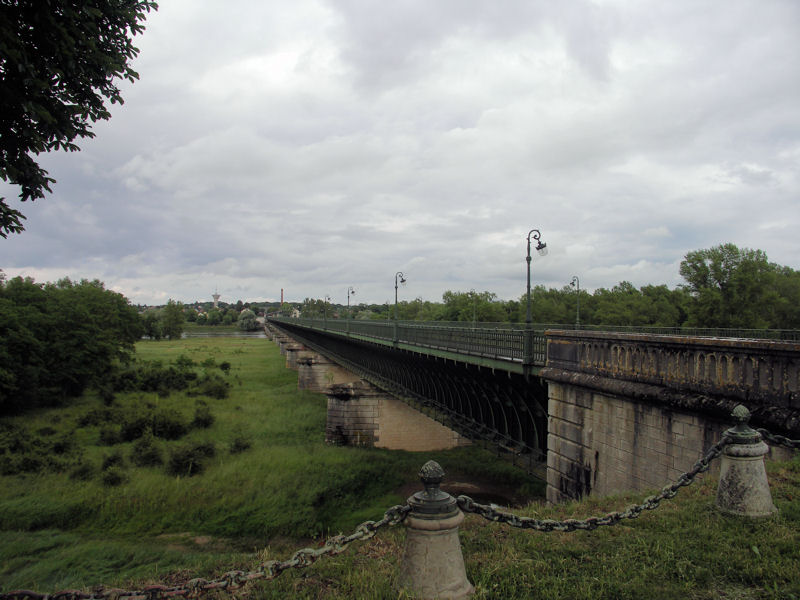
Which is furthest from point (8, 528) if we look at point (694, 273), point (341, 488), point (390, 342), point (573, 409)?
point (694, 273)

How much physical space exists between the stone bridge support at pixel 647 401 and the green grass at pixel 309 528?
966mm

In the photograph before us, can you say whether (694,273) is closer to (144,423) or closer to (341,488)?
(341,488)

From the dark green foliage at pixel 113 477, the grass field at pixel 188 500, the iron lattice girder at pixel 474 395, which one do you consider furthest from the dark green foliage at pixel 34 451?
the iron lattice girder at pixel 474 395

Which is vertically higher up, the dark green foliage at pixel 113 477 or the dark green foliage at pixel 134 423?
the dark green foliage at pixel 134 423

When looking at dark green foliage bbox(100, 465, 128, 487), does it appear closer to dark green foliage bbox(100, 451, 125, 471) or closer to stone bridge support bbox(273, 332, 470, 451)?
dark green foliage bbox(100, 451, 125, 471)

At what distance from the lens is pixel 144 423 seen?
31.3 metres

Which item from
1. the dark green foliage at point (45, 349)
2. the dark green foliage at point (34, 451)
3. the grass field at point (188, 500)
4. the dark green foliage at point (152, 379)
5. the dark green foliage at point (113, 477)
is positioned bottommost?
the grass field at point (188, 500)

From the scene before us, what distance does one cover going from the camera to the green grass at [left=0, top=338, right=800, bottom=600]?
4.36 metres


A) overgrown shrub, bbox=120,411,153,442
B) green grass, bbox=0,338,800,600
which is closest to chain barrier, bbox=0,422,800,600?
green grass, bbox=0,338,800,600

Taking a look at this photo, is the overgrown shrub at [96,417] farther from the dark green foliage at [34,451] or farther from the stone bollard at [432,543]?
the stone bollard at [432,543]

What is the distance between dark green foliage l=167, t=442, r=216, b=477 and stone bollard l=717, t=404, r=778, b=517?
23920mm

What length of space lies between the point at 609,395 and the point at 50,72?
9999mm

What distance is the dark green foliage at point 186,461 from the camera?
963 inches

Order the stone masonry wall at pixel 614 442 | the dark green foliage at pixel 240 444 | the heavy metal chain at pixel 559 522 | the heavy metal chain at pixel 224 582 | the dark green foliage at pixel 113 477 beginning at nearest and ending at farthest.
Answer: the heavy metal chain at pixel 224 582 → the heavy metal chain at pixel 559 522 → the stone masonry wall at pixel 614 442 → the dark green foliage at pixel 113 477 → the dark green foliage at pixel 240 444
